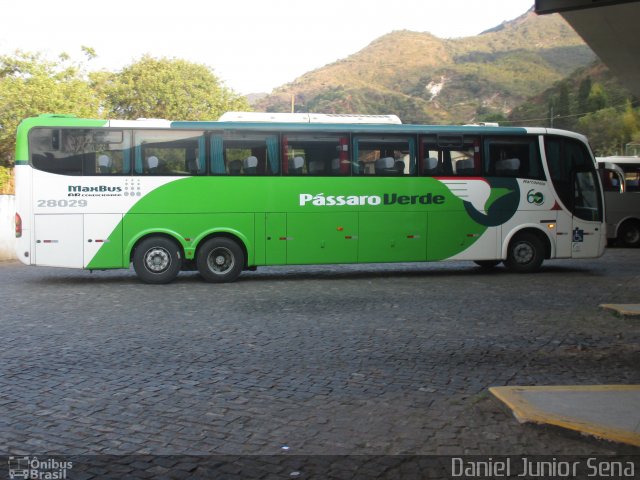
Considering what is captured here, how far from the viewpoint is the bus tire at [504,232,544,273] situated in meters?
14.5

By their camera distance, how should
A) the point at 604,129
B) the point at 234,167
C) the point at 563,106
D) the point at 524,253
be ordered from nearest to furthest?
the point at 234,167 → the point at 524,253 → the point at 604,129 → the point at 563,106

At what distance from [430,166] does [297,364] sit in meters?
8.26

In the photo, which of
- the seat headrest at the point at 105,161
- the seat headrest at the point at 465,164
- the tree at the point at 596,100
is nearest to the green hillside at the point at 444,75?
the tree at the point at 596,100

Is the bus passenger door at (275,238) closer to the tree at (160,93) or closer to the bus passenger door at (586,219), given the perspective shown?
the bus passenger door at (586,219)

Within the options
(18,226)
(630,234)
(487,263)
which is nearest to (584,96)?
(630,234)

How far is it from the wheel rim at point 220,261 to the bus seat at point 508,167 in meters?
5.93

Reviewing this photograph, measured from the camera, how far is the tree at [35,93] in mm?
27750

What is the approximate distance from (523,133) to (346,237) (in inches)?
176

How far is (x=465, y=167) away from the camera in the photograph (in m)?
14.1

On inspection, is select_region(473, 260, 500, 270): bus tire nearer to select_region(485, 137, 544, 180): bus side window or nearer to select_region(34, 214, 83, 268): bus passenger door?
select_region(485, 137, 544, 180): bus side window

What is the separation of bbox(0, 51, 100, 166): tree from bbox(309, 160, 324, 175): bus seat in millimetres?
18681

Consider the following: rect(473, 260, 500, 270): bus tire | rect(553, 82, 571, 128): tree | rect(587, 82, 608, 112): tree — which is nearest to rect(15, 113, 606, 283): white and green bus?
rect(473, 260, 500, 270): bus tire

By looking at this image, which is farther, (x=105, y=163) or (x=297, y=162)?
(x=297, y=162)

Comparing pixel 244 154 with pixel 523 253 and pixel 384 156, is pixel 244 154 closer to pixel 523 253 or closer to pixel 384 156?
pixel 384 156
